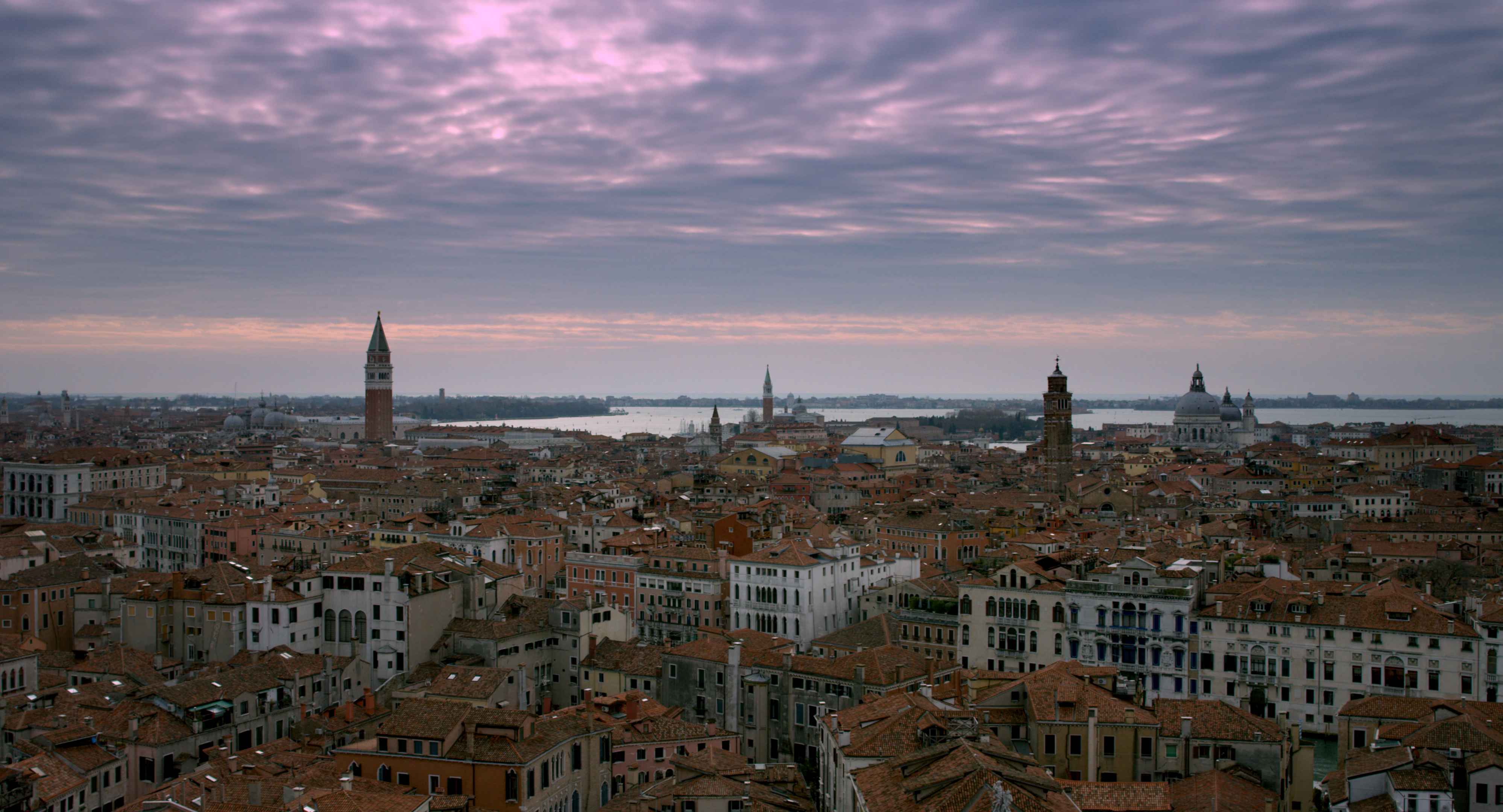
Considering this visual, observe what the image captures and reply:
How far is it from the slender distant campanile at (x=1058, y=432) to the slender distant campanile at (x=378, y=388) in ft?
252

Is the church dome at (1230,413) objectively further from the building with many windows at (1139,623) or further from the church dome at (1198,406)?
the building with many windows at (1139,623)

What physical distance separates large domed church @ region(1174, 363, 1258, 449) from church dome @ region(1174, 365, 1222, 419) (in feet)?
0.14

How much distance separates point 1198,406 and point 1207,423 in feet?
9.64

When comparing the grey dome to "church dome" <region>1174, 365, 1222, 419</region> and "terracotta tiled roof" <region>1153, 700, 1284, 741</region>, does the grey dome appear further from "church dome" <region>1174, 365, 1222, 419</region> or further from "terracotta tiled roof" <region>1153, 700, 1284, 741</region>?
"terracotta tiled roof" <region>1153, 700, 1284, 741</region>

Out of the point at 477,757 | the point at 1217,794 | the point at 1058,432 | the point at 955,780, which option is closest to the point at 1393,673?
the point at 1217,794

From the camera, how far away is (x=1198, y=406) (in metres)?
145

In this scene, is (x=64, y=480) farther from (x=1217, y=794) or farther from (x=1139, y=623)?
(x=1217, y=794)

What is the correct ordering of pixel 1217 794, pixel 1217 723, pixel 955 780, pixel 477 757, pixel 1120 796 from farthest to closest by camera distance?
1. pixel 477 757
2. pixel 1217 723
3. pixel 1217 794
4. pixel 1120 796
5. pixel 955 780

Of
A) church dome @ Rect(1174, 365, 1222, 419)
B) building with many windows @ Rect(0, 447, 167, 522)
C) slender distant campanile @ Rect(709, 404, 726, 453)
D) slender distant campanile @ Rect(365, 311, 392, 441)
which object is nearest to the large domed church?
church dome @ Rect(1174, 365, 1222, 419)

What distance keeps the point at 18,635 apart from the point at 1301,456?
288 feet

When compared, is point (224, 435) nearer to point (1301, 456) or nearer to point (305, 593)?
point (1301, 456)

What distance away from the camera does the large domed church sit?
141750 millimetres

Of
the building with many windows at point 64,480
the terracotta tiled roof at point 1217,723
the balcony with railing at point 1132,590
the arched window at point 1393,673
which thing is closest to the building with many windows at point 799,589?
the balcony with railing at point 1132,590

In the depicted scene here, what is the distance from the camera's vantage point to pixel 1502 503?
220 ft
